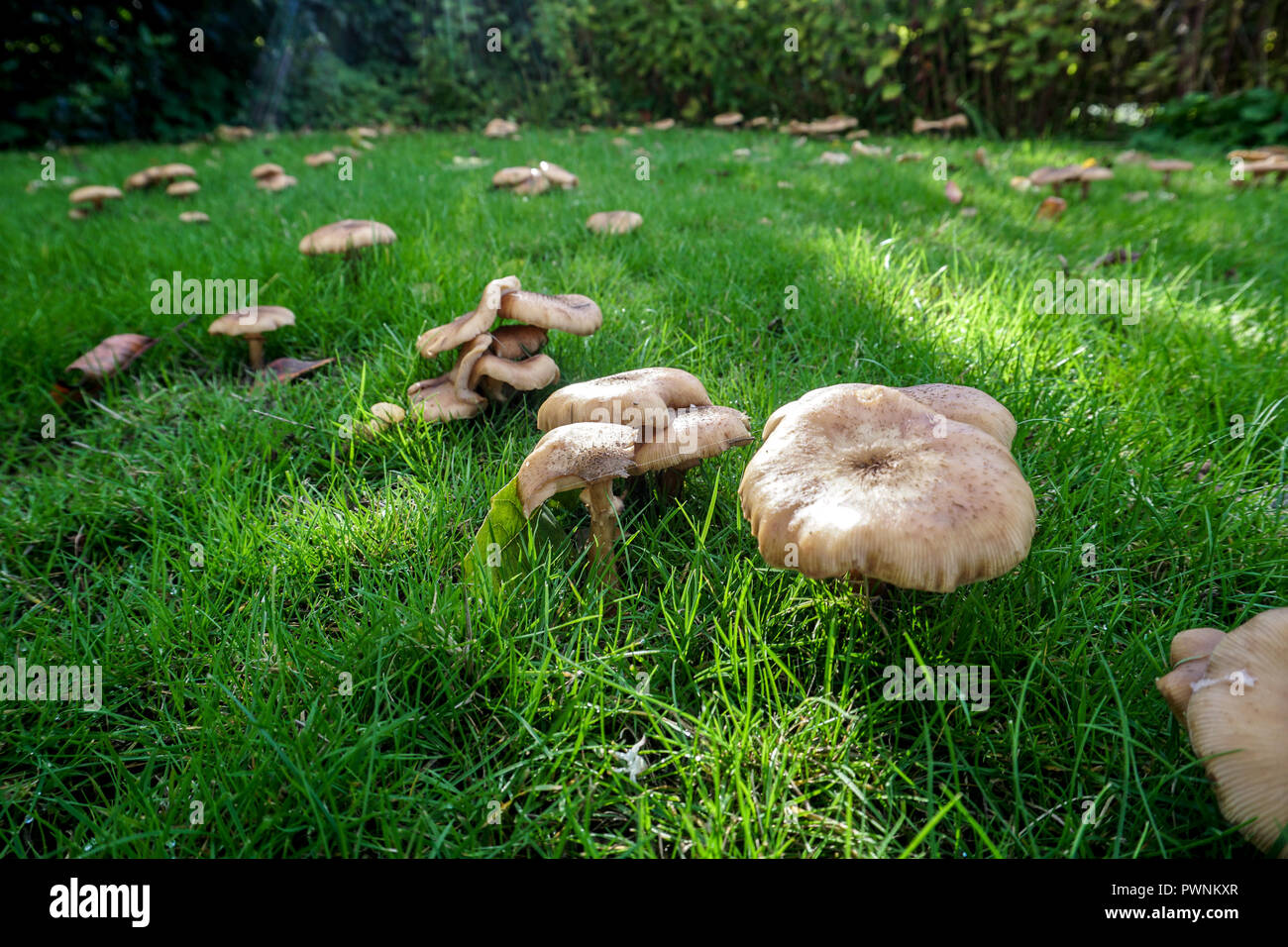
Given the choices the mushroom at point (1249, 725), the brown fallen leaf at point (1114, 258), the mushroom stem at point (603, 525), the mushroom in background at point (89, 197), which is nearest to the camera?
the mushroom at point (1249, 725)

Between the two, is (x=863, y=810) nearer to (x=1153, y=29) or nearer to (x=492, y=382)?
(x=492, y=382)

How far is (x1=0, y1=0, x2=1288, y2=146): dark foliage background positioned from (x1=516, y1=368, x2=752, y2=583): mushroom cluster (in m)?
9.89

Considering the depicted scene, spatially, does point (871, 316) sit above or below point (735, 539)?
above

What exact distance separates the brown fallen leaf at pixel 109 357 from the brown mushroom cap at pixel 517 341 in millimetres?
1857

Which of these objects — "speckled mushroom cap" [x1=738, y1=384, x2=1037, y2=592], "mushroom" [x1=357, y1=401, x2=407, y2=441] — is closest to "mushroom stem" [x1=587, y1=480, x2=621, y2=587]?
"speckled mushroom cap" [x1=738, y1=384, x2=1037, y2=592]

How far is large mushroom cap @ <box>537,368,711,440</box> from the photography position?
1961 mm

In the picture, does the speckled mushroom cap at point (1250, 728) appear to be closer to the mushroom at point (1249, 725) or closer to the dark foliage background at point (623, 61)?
the mushroom at point (1249, 725)

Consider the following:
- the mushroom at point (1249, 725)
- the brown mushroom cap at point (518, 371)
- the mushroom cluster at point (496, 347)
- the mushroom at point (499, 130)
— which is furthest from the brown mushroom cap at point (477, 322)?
the mushroom at point (499, 130)

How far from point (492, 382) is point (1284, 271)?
452 cm

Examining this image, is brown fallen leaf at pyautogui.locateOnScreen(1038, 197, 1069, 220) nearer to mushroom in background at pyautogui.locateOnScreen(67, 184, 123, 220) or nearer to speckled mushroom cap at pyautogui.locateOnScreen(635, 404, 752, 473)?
speckled mushroom cap at pyautogui.locateOnScreen(635, 404, 752, 473)

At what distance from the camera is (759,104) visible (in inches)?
465

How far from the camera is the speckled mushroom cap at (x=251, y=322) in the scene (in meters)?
3.13

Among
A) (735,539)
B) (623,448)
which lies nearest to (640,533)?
(735,539)

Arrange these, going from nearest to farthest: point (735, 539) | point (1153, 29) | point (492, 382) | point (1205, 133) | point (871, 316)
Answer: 1. point (735, 539)
2. point (492, 382)
3. point (871, 316)
4. point (1205, 133)
5. point (1153, 29)
